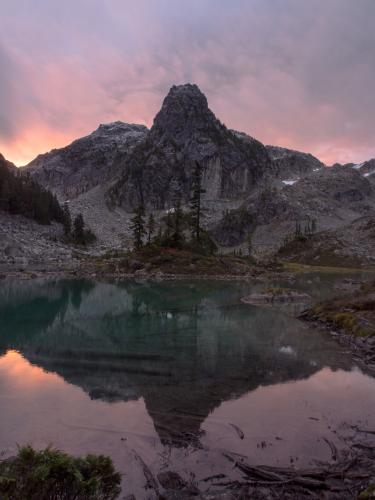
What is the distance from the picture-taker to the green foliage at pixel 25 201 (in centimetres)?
13212

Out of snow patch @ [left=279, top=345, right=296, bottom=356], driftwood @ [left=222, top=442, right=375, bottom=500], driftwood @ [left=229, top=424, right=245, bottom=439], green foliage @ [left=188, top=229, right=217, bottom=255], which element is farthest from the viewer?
green foliage @ [left=188, top=229, right=217, bottom=255]

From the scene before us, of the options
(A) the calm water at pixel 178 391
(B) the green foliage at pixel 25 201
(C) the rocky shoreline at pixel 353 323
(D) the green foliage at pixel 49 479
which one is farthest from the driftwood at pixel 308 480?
(B) the green foliage at pixel 25 201

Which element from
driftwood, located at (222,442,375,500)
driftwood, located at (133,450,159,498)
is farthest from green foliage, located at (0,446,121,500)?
driftwood, located at (222,442,375,500)

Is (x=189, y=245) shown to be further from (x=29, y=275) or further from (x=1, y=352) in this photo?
(x=1, y=352)

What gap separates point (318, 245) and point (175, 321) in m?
175

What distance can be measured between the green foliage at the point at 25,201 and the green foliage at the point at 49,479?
13537cm

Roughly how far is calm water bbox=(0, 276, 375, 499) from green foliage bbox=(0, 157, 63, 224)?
107878 mm

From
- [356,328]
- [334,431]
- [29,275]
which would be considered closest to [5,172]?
[29,275]

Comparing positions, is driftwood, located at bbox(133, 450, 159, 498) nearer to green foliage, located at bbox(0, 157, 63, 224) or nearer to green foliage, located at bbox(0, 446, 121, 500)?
green foliage, located at bbox(0, 446, 121, 500)

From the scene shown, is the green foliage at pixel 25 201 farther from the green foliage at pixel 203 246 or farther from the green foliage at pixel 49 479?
the green foliage at pixel 49 479

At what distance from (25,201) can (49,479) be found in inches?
5739

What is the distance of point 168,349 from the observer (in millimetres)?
25047

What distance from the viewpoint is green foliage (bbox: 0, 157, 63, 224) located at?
132 metres

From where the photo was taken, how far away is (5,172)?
151m
